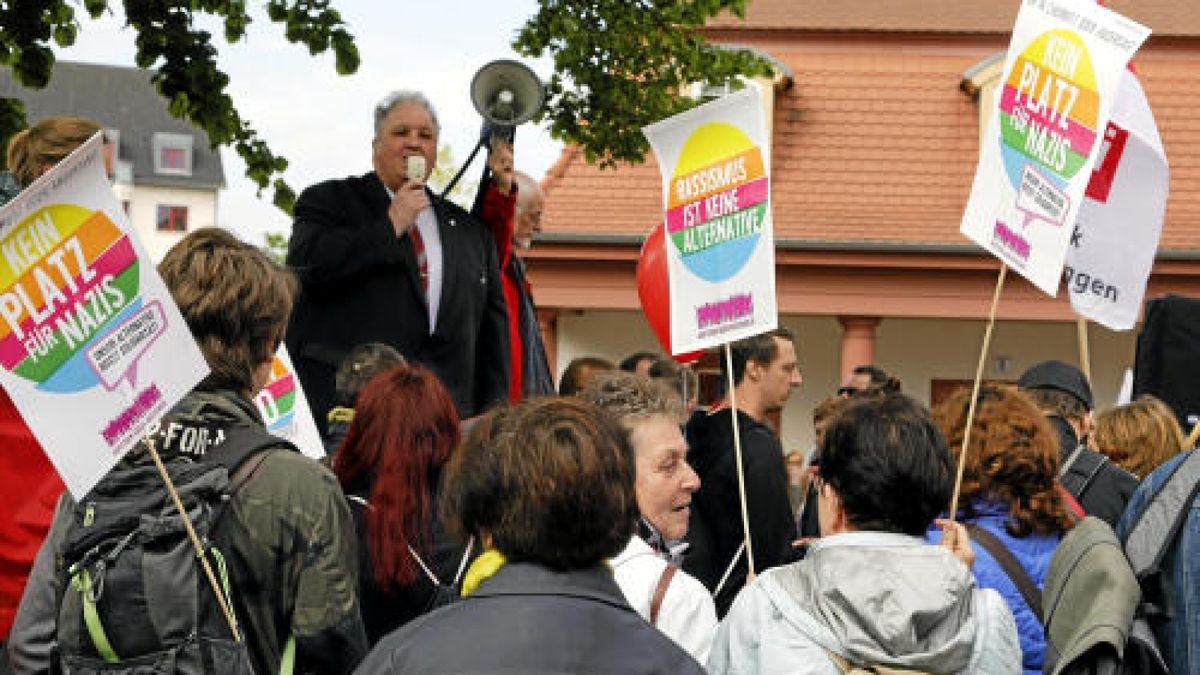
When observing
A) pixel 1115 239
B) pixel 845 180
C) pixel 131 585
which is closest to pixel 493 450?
pixel 131 585

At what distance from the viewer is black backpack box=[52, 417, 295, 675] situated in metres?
3.97

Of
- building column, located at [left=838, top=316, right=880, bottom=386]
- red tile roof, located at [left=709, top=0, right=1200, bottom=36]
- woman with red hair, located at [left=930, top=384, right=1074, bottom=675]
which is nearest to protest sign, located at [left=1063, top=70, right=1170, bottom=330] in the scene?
woman with red hair, located at [left=930, top=384, right=1074, bottom=675]

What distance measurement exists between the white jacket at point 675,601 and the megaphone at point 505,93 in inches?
124

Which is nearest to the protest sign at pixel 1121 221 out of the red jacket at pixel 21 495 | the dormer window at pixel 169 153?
the red jacket at pixel 21 495

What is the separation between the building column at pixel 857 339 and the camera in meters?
26.1

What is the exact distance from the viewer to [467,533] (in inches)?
138

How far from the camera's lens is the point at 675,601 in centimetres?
473

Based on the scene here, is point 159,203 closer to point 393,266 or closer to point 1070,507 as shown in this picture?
point 393,266

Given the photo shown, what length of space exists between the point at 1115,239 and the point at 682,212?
1.86m

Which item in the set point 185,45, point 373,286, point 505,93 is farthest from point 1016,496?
point 185,45

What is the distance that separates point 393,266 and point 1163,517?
309 cm

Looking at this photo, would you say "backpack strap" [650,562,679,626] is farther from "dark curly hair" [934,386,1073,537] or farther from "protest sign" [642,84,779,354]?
"protest sign" [642,84,779,354]

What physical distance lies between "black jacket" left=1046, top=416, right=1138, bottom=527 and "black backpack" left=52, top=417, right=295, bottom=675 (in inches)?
133

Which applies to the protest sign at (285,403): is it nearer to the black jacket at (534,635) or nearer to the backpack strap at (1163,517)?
the backpack strap at (1163,517)
